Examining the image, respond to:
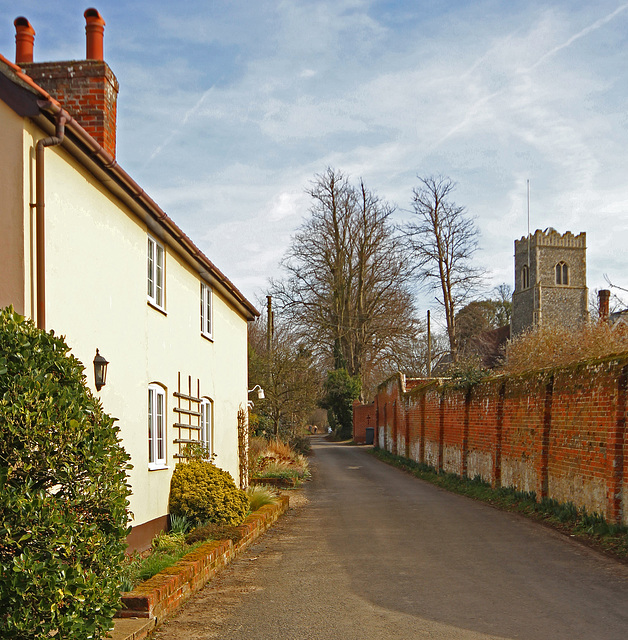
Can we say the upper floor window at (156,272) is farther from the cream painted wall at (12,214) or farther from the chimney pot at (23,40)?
the cream painted wall at (12,214)

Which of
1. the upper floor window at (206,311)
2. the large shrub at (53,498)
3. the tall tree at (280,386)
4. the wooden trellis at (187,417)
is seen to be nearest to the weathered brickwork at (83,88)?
the wooden trellis at (187,417)

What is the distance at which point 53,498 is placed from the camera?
4910mm

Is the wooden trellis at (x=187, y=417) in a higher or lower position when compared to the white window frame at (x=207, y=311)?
lower

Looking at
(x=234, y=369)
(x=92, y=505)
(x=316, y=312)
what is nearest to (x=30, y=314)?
(x=92, y=505)

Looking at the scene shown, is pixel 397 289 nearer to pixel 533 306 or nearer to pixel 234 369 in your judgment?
pixel 533 306

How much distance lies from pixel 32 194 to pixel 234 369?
10140 mm

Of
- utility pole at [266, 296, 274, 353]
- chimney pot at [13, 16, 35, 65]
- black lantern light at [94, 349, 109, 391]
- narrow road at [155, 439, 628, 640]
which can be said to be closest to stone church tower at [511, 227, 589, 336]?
utility pole at [266, 296, 274, 353]

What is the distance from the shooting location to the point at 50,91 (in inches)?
376

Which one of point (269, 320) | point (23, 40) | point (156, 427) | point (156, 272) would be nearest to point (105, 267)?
point (156, 272)

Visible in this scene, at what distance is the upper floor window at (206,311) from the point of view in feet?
45.3

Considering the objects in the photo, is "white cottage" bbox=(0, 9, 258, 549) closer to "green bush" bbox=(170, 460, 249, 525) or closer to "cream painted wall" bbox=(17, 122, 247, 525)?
"cream painted wall" bbox=(17, 122, 247, 525)

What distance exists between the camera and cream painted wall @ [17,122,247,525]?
7.26 m

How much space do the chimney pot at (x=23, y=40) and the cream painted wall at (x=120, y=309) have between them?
2.75 meters

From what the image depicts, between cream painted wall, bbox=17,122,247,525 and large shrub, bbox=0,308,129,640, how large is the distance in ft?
6.08
